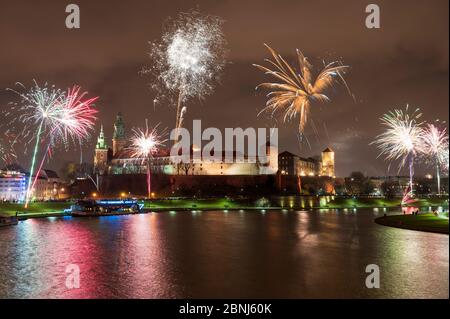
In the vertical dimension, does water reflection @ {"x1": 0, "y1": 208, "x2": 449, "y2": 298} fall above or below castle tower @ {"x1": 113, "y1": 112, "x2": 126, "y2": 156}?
below

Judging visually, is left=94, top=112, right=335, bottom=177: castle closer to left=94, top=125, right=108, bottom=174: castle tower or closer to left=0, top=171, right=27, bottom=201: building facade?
left=94, top=125, right=108, bottom=174: castle tower

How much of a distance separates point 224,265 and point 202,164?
10666 centimetres

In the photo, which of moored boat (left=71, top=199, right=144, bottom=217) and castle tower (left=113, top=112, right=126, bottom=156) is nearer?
moored boat (left=71, top=199, right=144, bottom=217)

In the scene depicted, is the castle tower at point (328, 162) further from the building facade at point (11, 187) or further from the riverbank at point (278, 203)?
the building facade at point (11, 187)

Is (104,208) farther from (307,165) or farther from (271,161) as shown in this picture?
(307,165)

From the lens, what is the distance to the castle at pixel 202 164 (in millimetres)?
123438

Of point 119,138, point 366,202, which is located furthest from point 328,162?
point 119,138

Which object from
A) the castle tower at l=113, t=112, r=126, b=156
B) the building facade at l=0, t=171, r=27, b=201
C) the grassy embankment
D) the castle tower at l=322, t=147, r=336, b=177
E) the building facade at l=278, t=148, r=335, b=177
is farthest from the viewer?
the castle tower at l=113, t=112, r=126, b=156

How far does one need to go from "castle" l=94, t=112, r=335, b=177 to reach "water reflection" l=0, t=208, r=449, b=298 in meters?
86.8

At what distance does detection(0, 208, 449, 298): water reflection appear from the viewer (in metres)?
15.0

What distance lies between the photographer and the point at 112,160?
143 meters

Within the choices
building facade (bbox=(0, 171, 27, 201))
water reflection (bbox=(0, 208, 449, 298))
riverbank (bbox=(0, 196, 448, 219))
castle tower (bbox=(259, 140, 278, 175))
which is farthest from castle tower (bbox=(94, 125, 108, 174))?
water reflection (bbox=(0, 208, 449, 298))
